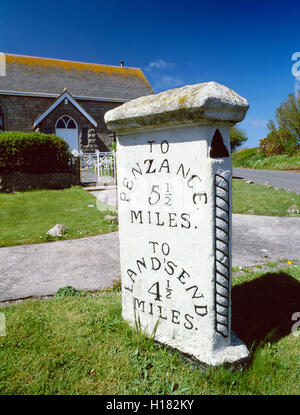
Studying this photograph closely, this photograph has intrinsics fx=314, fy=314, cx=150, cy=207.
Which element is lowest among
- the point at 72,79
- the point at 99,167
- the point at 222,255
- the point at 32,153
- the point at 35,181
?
the point at 222,255

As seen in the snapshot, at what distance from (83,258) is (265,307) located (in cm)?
254

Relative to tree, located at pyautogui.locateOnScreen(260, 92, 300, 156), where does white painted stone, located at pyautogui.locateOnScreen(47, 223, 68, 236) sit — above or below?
below

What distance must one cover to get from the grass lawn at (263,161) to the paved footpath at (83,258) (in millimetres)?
21348

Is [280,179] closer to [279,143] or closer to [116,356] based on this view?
[279,143]

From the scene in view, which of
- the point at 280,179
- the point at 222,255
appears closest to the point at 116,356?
the point at 222,255

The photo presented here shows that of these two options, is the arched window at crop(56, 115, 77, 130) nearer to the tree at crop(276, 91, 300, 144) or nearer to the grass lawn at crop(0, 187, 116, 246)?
the grass lawn at crop(0, 187, 116, 246)

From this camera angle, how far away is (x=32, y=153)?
39.0 ft

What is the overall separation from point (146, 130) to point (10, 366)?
1.85m

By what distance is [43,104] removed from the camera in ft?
68.8

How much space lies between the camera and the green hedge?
1141cm

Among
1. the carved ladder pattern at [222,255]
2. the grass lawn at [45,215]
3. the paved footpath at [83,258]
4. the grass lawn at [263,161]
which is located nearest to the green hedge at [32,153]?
the grass lawn at [45,215]

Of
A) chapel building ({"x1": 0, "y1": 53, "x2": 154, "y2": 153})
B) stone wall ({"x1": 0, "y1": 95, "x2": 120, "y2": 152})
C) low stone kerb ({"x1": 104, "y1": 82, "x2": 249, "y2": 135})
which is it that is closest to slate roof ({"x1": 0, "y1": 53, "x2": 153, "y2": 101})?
chapel building ({"x1": 0, "y1": 53, "x2": 154, "y2": 153})

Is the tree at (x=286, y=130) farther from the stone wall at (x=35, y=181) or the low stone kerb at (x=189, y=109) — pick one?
the low stone kerb at (x=189, y=109)

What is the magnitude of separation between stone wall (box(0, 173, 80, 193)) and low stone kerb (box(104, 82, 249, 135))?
10.5m
